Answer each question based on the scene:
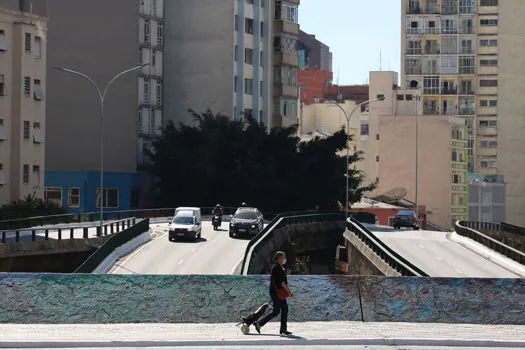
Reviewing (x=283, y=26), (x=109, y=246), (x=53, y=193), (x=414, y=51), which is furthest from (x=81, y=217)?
(x=414, y=51)

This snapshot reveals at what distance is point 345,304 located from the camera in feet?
90.4

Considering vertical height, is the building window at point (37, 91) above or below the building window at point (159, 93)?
below

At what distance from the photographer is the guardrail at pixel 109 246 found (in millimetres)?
43500

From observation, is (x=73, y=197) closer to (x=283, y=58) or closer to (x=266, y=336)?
(x=283, y=58)

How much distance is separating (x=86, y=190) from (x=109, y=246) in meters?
47.7

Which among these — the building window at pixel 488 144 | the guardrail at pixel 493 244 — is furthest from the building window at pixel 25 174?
the building window at pixel 488 144

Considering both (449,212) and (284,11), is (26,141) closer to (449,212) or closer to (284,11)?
(284,11)

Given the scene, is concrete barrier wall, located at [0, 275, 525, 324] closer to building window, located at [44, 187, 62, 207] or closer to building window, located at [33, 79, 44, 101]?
building window, located at [33, 79, 44, 101]

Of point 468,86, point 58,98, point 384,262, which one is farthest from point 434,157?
point 384,262

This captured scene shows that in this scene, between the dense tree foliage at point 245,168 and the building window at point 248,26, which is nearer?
the dense tree foliage at point 245,168

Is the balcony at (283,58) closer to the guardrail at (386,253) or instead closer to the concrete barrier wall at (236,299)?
the guardrail at (386,253)

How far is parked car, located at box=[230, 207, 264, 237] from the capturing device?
71000 millimetres

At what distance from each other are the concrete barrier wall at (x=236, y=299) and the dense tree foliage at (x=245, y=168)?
233ft

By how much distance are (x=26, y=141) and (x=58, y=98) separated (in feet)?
61.7
